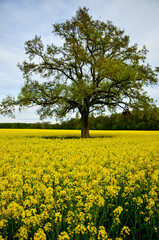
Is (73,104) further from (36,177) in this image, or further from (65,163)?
(36,177)

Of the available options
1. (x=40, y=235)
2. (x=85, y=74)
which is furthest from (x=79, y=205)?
(x=85, y=74)

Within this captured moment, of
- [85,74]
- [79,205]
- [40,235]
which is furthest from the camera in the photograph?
[85,74]

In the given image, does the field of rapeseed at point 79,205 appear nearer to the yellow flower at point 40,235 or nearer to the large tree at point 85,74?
the yellow flower at point 40,235

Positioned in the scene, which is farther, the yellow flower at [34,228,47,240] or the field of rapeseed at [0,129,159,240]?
the field of rapeseed at [0,129,159,240]

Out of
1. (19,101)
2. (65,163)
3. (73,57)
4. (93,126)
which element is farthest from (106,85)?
(93,126)

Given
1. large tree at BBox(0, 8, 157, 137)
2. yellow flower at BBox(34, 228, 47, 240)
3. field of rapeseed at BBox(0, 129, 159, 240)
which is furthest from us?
large tree at BBox(0, 8, 157, 137)

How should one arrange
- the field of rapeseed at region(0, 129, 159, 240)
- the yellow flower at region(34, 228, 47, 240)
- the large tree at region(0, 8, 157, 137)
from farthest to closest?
the large tree at region(0, 8, 157, 137) < the field of rapeseed at region(0, 129, 159, 240) < the yellow flower at region(34, 228, 47, 240)

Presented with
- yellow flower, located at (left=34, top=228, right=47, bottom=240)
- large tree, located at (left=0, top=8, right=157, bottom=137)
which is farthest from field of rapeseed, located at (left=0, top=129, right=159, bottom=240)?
large tree, located at (left=0, top=8, right=157, bottom=137)

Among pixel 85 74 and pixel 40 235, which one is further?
pixel 85 74

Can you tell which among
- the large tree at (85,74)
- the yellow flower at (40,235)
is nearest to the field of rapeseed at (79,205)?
the yellow flower at (40,235)

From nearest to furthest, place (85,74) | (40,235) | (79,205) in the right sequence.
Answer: (40,235), (79,205), (85,74)

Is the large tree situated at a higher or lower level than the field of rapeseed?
higher

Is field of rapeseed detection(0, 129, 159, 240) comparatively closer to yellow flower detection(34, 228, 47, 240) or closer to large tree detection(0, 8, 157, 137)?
yellow flower detection(34, 228, 47, 240)

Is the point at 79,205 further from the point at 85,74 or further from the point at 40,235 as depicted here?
the point at 85,74
